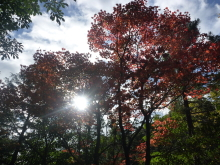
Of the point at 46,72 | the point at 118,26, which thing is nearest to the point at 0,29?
the point at 46,72

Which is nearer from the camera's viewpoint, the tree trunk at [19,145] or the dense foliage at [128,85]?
the dense foliage at [128,85]

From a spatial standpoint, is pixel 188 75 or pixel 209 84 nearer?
pixel 188 75

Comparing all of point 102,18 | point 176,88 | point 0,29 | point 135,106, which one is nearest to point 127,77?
point 135,106

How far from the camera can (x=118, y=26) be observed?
7.88 meters

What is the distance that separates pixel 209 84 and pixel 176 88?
476 cm

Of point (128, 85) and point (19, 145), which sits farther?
point (19, 145)

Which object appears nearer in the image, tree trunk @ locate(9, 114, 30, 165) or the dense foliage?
the dense foliage

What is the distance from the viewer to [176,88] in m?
7.92

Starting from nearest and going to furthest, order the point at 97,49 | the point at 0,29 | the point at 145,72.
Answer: the point at 0,29 < the point at 145,72 < the point at 97,49

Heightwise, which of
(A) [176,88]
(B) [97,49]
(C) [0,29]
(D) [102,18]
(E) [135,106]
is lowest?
(E) [135,106]

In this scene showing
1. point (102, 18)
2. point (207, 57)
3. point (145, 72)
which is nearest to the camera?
point (207, 57)

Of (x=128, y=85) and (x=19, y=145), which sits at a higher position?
(x=128, y=85)

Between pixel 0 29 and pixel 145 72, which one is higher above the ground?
pixel 0 29

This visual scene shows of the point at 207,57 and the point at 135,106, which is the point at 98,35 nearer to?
the point at 135,106
